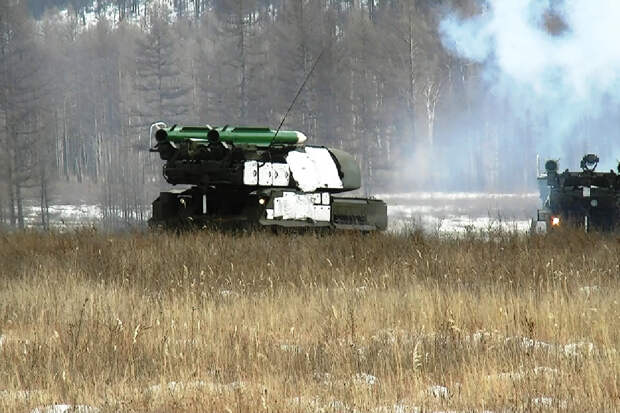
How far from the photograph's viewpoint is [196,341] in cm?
719

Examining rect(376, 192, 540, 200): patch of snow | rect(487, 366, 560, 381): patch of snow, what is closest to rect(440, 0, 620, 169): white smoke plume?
rect(376, 192, 540, 200): patch of snow

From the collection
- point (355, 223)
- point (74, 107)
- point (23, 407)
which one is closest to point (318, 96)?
point (74, 107)

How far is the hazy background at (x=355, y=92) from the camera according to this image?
42125mm

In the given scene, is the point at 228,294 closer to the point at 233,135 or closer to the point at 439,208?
the point at 233,135

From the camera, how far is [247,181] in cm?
1756

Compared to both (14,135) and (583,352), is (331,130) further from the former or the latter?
(583,352)

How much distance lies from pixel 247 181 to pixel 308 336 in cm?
1009

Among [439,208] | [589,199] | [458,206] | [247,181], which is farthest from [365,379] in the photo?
[458,206]

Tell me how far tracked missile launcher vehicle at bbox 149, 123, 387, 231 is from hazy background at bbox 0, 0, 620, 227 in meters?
19.9

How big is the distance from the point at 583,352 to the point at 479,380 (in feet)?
3.39

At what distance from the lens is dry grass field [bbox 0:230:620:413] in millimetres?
5594

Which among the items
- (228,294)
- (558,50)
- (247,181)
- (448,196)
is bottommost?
(448,196)

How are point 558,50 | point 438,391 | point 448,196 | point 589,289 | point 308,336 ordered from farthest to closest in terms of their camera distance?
point 448,196
point 558,50
point 589,289
point 308,336
point 438,391

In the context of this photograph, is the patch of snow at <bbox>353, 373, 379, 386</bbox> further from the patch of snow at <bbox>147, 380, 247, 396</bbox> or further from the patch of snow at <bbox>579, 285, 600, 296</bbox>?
the patch of snow at <bbox>579, 285, 600, 296</bbox>
